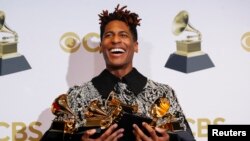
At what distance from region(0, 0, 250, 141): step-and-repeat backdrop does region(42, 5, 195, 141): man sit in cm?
30

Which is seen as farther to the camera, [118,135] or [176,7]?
[176,7]

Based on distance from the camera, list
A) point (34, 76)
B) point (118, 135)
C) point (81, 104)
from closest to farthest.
Answer: point (118, 135)
point (81, 104)
point (34, 76)

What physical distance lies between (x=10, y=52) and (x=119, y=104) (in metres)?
0.66

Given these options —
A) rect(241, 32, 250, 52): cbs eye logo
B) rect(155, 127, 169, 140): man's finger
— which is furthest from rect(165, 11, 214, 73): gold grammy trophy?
rect(155, 127, 169, 140): man's finger

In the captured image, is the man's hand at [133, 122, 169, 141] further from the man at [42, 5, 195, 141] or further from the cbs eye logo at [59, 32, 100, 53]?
the cbs eye logo at [59, 32, 100, 53]

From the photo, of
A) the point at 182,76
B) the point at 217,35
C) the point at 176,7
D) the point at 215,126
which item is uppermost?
the point at 176,7

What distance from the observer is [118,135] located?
3.51 ft

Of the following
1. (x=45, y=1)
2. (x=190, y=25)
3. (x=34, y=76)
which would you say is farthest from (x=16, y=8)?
(x=190, y=25)

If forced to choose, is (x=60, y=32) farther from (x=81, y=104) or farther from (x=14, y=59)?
(x=81, y=104)

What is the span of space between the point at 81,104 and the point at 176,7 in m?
0.67

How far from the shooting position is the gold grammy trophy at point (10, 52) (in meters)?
1.54

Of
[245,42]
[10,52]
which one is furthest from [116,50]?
[245,42]

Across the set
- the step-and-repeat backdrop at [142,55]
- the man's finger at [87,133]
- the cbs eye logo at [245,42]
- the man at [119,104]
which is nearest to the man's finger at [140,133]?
the man at [119,104]

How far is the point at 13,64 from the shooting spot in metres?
1.55
